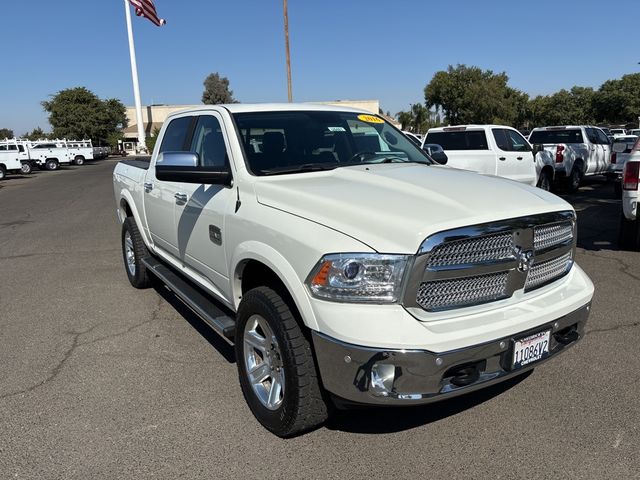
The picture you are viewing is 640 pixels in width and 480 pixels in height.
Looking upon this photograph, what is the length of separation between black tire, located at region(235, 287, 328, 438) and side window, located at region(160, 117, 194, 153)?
2.12m

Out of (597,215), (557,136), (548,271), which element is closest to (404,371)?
(548,271)

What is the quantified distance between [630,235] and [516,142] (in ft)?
17.5

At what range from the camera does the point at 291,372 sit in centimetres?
271

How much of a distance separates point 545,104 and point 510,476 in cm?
8918

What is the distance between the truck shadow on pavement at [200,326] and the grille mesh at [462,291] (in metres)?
2.06

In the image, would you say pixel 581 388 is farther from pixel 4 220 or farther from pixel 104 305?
pixel 4 220

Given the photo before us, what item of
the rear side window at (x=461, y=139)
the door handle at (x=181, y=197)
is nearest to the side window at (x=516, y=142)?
the rear side window at (x=461, y=139)

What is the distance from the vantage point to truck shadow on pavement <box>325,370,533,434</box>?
3.15 meters

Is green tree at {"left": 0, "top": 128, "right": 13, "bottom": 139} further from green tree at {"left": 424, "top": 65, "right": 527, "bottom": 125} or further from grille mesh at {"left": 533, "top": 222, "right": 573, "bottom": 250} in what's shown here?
grille mesh at {"left": 533, "top": 222, "right": 573, "bottom": 250}

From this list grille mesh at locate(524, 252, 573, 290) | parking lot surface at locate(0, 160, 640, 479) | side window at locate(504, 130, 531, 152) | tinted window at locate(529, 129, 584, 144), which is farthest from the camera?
tinted window at locate(529, 129, 584, 144)

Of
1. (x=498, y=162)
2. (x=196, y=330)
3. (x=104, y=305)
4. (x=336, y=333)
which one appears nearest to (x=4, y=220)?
(x=104, y=305)

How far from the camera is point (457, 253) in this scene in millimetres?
2580

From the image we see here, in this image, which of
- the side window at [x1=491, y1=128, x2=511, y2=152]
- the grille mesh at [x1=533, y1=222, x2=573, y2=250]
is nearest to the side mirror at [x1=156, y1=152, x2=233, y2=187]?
the grille mesh at [x1=533, y1=222, x2=573, y2=250]

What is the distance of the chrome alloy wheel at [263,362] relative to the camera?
2.98m
